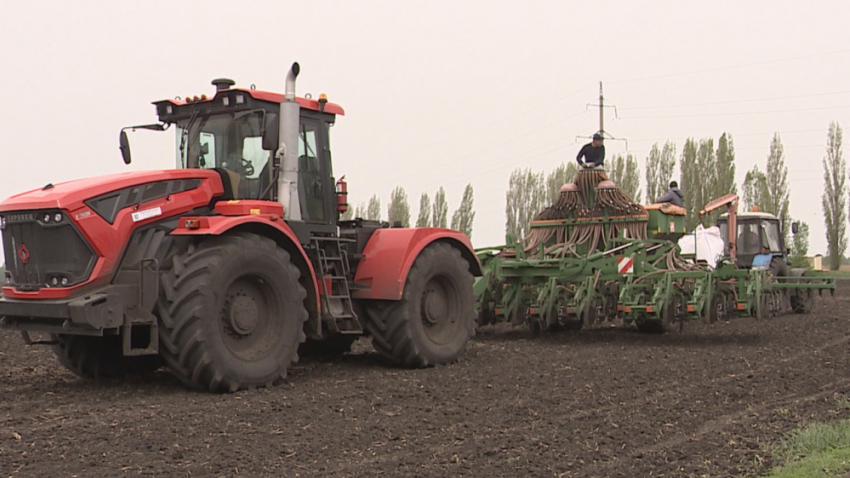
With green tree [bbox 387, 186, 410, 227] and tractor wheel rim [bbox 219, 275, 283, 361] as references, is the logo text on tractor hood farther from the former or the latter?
green tree [bbox 387, 186, 410, 227]

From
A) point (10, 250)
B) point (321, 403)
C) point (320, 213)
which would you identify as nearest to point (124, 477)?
point (321, 403)

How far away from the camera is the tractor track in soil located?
17.5 ft

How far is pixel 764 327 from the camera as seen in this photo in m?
14.5

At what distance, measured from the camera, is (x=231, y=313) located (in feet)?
24.9

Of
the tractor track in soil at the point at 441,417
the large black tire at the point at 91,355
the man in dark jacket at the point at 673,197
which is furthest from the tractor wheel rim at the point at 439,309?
the man in dark jacket at the point at 673,197

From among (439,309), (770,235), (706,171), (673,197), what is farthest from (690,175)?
(439,309)

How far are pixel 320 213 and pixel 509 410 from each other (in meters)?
2.97

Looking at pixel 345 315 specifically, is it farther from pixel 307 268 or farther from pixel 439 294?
pixel 439 294

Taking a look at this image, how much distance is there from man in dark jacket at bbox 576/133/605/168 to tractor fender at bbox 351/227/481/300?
5169 mm

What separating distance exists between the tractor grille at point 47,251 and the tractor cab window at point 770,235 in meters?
15.6

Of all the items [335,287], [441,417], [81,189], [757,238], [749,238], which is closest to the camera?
[441,417]

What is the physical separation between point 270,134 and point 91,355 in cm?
255

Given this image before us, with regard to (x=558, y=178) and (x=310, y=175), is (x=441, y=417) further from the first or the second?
(x=558, y=178)

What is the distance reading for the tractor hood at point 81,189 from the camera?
23.7 feet
